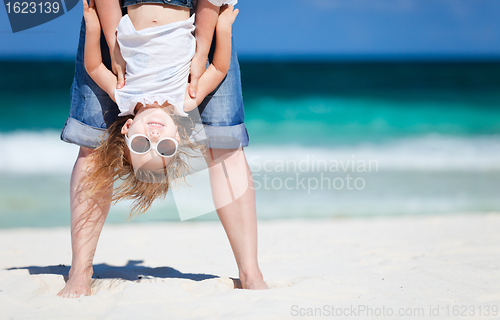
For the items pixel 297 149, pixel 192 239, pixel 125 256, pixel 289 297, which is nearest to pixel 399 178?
pixel 297 149

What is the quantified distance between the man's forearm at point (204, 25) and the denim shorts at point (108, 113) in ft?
0.34

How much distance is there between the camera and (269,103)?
38.3 ft

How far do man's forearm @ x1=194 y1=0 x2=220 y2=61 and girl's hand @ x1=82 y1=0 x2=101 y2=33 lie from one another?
416 mm

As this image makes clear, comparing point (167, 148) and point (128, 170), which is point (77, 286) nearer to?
point (128, 170)

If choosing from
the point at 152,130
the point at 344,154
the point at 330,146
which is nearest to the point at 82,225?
the point at 152,130

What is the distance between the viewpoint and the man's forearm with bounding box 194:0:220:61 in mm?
1785

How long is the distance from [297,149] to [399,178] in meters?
2.34

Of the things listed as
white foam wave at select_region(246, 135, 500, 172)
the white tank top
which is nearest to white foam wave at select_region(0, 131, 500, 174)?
white foam wave at select_region(246, 135, 500, 172)

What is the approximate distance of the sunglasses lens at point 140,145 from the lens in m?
1.69

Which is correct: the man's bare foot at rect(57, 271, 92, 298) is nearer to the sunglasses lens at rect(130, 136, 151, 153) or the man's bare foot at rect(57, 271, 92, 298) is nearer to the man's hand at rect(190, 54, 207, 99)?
the sunglasses lens at rect(130, 136, 151, 153)

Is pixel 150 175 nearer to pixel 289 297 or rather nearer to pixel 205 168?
pixel 205 168

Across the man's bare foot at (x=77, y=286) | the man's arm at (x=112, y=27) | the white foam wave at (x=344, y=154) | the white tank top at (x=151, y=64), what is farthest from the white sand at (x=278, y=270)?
the white foam wave at (x=344, y=154)

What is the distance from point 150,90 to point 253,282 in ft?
3.20

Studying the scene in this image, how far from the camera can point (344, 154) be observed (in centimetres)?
756
